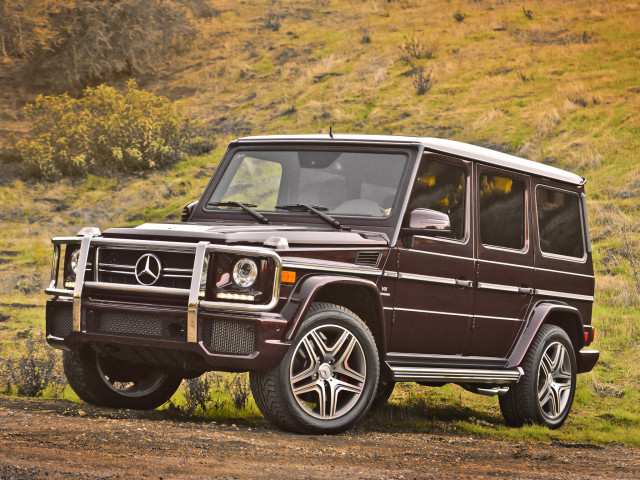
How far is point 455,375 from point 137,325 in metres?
2.45

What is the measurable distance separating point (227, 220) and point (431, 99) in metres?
19.2

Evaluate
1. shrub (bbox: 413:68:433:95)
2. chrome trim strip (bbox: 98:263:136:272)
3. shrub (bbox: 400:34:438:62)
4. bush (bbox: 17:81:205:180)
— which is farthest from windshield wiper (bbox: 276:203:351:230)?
shrub (bbox: 400:34:438:62)

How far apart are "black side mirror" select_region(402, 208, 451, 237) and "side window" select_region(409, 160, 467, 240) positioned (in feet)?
0.64

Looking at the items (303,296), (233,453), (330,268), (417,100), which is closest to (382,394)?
(330,268)

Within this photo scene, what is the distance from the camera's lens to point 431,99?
25.2 m

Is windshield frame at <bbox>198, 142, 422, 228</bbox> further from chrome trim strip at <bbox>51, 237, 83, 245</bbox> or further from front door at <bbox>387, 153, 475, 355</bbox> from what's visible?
chrome trim strip at <bbox>51, 237, 83, 245</bbox>

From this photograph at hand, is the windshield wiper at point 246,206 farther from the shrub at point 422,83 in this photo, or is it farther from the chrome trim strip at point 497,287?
the shrub at point 422,83

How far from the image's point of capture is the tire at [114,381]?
6.36m

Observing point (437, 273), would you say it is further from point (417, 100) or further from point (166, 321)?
point (417, 100)

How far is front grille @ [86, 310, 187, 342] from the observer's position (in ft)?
17.8

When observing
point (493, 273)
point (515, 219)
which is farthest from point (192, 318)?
point (515, 219)

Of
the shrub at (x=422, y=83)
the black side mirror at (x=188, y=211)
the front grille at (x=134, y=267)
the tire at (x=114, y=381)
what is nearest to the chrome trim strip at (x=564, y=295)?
the black side mirror at (x=188, y=211)

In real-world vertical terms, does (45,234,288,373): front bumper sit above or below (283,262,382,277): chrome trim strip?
below

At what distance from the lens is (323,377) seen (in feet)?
18.5
